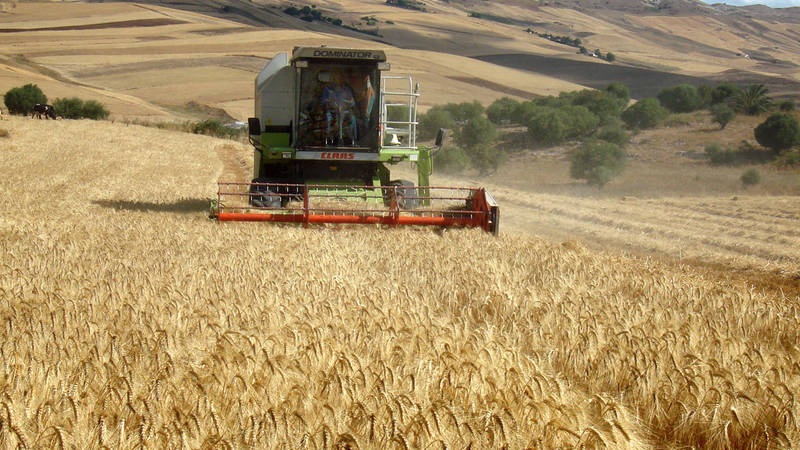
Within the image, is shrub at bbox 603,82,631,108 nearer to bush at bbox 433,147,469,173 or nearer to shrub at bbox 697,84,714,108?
shrub at bbox 697,84,714,108

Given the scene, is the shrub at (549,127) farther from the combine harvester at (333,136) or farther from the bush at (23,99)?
the combine harvester at (333,136)

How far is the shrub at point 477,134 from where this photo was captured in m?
43.4

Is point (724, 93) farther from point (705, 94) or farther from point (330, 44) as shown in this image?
point (330, 44)

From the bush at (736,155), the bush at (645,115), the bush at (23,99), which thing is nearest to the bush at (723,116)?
the bush at (645,115)

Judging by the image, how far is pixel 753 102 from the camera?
161 feet

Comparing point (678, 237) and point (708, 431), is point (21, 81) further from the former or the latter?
point (708, 431)

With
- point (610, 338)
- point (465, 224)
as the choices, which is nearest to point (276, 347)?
point (610, 338)

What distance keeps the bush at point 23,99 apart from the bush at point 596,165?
3108 cm

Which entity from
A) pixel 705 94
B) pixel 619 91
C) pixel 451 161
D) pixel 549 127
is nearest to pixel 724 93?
pixel 705 94

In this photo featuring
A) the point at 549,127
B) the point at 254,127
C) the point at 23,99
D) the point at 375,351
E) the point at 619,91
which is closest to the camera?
the point at 375,351

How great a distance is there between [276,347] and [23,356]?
1.18 meters

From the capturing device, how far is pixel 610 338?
13.8ft

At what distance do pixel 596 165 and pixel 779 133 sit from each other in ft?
36.2

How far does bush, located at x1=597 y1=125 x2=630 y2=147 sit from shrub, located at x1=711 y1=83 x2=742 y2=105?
46.4ft
